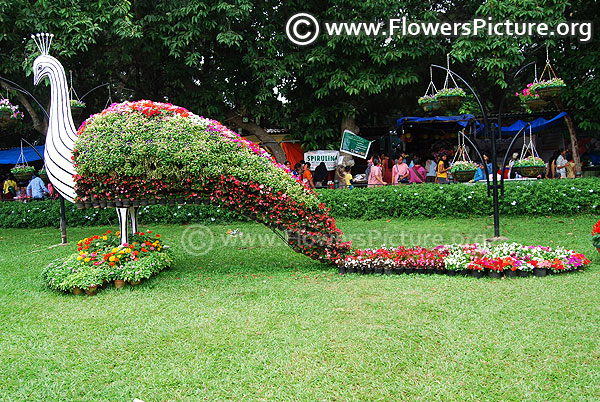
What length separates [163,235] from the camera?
13164 mm

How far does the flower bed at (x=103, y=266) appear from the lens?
7.36 m

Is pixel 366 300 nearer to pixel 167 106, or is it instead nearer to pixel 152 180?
pixel 152 180

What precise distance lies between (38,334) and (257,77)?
12044mm

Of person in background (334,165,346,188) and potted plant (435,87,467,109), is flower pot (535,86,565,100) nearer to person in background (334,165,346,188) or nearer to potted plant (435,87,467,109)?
potted plant (435,87,467,109)

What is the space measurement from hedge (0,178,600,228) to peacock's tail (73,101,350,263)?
606 cm

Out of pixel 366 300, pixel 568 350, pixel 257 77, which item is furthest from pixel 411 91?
pixel 568 350

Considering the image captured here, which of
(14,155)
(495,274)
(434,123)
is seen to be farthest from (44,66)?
(14,155)

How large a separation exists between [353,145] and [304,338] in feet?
41.6

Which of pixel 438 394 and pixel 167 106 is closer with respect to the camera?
pixel 438 394

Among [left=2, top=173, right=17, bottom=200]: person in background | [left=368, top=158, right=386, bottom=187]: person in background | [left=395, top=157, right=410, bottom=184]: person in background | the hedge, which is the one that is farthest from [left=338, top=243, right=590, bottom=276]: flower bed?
[left=2, top=173, right=17, bottom=200]: person in background

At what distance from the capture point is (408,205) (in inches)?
551

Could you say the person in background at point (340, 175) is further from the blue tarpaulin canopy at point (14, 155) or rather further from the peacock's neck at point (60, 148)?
the blue tarpaulin canopy at point (14, 155)

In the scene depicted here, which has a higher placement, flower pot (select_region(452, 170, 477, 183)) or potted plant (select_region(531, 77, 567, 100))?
potted plant (select_region(531, 77, 567, 100))

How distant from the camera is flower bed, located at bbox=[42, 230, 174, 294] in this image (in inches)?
290
